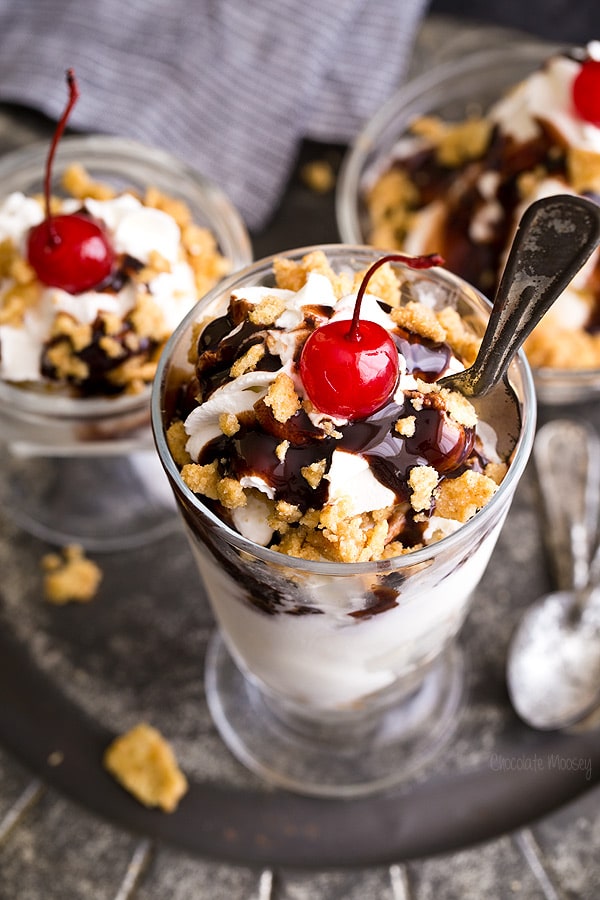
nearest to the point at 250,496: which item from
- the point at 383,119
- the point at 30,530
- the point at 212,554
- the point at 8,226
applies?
the point at 212,554

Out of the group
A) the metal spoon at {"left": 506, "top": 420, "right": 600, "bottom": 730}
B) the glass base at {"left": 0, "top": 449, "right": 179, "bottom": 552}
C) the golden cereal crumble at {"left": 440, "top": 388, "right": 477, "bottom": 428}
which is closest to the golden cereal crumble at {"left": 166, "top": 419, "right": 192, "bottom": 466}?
the golden cereal crumble at {"left": 440, "top": 388, "right": 477, "bottom": 428}

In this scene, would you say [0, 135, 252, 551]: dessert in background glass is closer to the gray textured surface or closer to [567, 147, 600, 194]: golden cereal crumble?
the gray textured surface

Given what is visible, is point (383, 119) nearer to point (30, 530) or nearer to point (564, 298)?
point (564, 298)

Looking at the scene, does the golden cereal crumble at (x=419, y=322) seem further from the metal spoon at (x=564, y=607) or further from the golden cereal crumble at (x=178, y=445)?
the metal spoon at (x=564, y=607)

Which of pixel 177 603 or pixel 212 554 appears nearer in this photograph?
pixel 212 554

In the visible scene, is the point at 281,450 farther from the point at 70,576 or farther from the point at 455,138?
the point at 455,138

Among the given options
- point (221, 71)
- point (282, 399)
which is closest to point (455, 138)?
point (221, 71)

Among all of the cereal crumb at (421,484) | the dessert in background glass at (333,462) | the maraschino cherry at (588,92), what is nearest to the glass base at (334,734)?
the dessert in background glass at (333,462)

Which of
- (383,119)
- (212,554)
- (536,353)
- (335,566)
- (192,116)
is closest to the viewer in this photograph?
(335,566)
